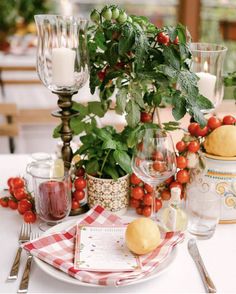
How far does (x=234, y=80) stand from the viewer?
4.06ft

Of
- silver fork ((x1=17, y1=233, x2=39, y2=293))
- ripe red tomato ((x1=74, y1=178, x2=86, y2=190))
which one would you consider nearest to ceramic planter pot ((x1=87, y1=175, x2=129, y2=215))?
ripe red tomato ((x1=74, y1=178, x2=86, y2=190))

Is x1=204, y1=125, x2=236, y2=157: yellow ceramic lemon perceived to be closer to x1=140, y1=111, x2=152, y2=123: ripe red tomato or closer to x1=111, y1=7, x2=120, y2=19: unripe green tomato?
x1=140, y1=111, x2=152, y2=123: ripe red tomato

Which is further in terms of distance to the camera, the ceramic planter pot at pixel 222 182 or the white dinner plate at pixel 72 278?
the ceramic planter pot at pixel 222 182

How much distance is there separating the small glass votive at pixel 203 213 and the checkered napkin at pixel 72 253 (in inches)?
3.9

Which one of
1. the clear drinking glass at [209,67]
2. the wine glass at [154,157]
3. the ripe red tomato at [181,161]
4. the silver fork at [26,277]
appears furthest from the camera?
the clear drinking glass at [209,67]

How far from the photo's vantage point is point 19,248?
96 cm

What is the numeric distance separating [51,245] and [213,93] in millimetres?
577

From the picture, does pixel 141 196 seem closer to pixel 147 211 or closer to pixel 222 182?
pixel 147 211

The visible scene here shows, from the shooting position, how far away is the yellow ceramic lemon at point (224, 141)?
1.04 metres

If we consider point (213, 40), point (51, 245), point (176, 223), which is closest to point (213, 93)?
point (176, 223)

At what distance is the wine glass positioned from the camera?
3.16 feet

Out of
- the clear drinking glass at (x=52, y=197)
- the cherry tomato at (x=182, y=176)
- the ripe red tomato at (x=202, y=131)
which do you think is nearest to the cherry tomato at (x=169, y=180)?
the cherry tomato at (x=182, y=176)

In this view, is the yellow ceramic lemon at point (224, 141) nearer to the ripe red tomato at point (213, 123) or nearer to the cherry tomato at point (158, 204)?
the ripe red tomato at point (213, 123)

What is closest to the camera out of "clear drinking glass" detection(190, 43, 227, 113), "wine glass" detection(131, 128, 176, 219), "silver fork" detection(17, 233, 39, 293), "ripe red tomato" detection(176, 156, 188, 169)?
"silver fork" detection(17, 233, 39, 293)
